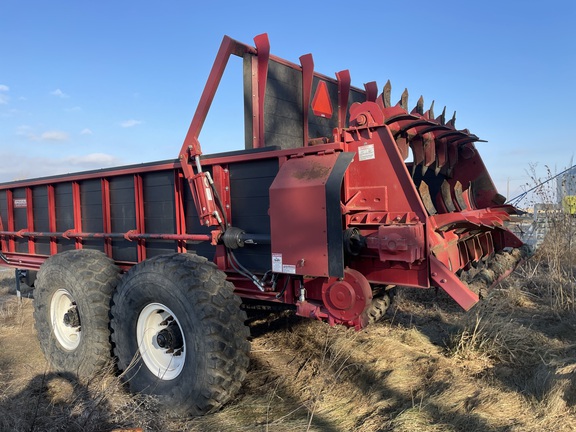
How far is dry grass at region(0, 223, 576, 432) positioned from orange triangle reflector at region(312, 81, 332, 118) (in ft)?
7.86

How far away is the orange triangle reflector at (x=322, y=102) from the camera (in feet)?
16.7

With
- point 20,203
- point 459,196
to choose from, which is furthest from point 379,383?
point 20,203

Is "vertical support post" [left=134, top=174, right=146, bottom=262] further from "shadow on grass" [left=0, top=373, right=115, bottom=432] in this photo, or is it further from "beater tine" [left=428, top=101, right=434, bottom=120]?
"beater tine" [left=428, top=101, right=434, bottom=120]

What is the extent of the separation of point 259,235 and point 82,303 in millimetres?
1944

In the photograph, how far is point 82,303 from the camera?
4301 mm

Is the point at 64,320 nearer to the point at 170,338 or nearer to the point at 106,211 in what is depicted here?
the point at 106,211

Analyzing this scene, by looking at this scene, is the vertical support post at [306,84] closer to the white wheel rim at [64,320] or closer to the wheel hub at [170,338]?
the wheel hub at [170,338]

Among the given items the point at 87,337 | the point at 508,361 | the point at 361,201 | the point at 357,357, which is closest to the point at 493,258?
the point at 508,361

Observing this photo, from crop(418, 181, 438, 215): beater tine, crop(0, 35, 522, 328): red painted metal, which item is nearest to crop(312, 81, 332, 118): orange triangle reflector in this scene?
crop(0, 35, 522, 328): red painted metal

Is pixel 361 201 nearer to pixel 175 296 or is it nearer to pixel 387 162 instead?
pixel 387 162

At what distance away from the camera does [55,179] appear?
5.48 m

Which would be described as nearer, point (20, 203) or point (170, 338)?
point (170, 338)

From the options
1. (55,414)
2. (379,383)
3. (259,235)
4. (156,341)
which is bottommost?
(379,383)

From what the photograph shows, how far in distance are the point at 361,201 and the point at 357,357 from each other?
5.16ft
